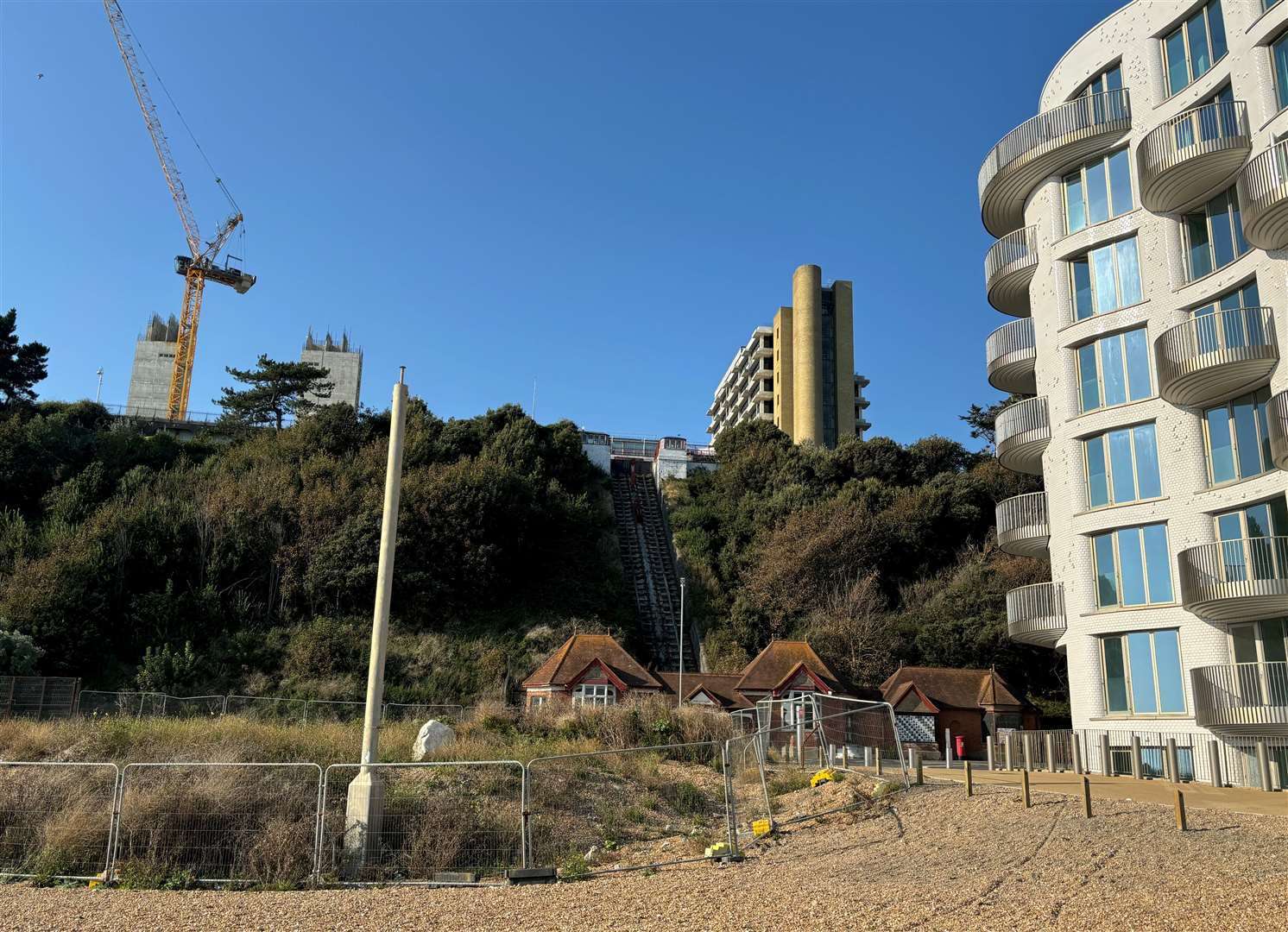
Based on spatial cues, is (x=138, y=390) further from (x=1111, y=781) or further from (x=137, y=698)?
(x=1111, y=781)

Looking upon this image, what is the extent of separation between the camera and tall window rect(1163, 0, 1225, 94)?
25234 millimetres

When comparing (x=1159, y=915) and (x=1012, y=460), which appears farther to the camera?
(x=1012, y=460)

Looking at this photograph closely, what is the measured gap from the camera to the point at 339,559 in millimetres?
47531

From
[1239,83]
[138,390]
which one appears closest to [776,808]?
[1239,83]

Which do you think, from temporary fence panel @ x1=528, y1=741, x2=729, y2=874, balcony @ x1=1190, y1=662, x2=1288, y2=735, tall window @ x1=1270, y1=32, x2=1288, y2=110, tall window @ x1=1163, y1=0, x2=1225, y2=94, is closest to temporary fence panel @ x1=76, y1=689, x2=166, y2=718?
temporary fence panel @ x1=528, y1=741, x2=729, y2=874

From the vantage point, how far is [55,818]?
1402 centimetres

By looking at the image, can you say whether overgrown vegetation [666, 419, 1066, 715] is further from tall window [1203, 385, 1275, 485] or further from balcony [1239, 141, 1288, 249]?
balcony [1239, 141, 1288, 249]

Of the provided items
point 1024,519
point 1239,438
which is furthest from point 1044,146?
point 1024,519

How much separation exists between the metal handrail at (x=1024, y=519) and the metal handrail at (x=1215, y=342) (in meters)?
6.02

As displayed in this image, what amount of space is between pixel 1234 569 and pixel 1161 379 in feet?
16.4

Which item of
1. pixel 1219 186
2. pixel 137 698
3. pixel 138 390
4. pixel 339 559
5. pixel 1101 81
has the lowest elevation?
pixel 137 698

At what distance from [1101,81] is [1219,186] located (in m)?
5.85

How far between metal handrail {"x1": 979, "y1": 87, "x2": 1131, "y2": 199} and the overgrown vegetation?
941 inches

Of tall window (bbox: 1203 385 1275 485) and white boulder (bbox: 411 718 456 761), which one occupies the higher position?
tall window (bbox: 1203 385 1275 485)
